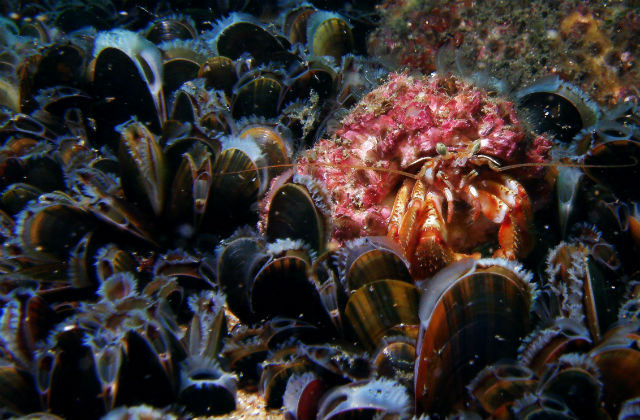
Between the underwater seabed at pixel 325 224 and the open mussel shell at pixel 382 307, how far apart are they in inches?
0.5

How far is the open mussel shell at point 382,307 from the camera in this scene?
1999 mm

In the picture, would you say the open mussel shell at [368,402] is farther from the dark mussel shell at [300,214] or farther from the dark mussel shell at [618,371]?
the dark mussel shell at [300,214]

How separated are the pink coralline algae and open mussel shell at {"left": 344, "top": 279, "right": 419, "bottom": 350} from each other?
921mm

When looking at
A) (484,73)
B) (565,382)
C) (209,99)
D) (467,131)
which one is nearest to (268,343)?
(565,382)

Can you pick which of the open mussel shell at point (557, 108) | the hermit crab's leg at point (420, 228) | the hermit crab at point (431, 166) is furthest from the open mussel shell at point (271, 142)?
the open mussel shell at point (557, 108)

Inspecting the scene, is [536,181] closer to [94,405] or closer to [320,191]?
[320,191]

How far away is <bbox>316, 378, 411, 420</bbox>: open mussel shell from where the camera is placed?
1.57 m

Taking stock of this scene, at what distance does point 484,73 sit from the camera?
3227 millimetres

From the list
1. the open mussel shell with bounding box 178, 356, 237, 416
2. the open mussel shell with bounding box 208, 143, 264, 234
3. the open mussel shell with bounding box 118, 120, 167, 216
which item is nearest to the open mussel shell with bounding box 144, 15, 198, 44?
the open mussel shell with bounding box 118, 120, 167, 216

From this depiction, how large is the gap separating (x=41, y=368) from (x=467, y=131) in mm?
3237

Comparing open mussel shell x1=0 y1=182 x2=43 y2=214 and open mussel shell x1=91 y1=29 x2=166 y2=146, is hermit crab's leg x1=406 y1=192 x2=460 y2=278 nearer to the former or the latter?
open mussel shell x1=91 y1=29 x2=166 y2=146

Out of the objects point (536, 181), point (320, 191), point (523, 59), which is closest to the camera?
point (320, 191)

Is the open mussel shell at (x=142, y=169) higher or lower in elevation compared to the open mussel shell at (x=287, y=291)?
higher

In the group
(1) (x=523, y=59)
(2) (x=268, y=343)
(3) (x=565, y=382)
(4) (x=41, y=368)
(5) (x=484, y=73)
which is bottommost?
(4) (x=41, y=368)
